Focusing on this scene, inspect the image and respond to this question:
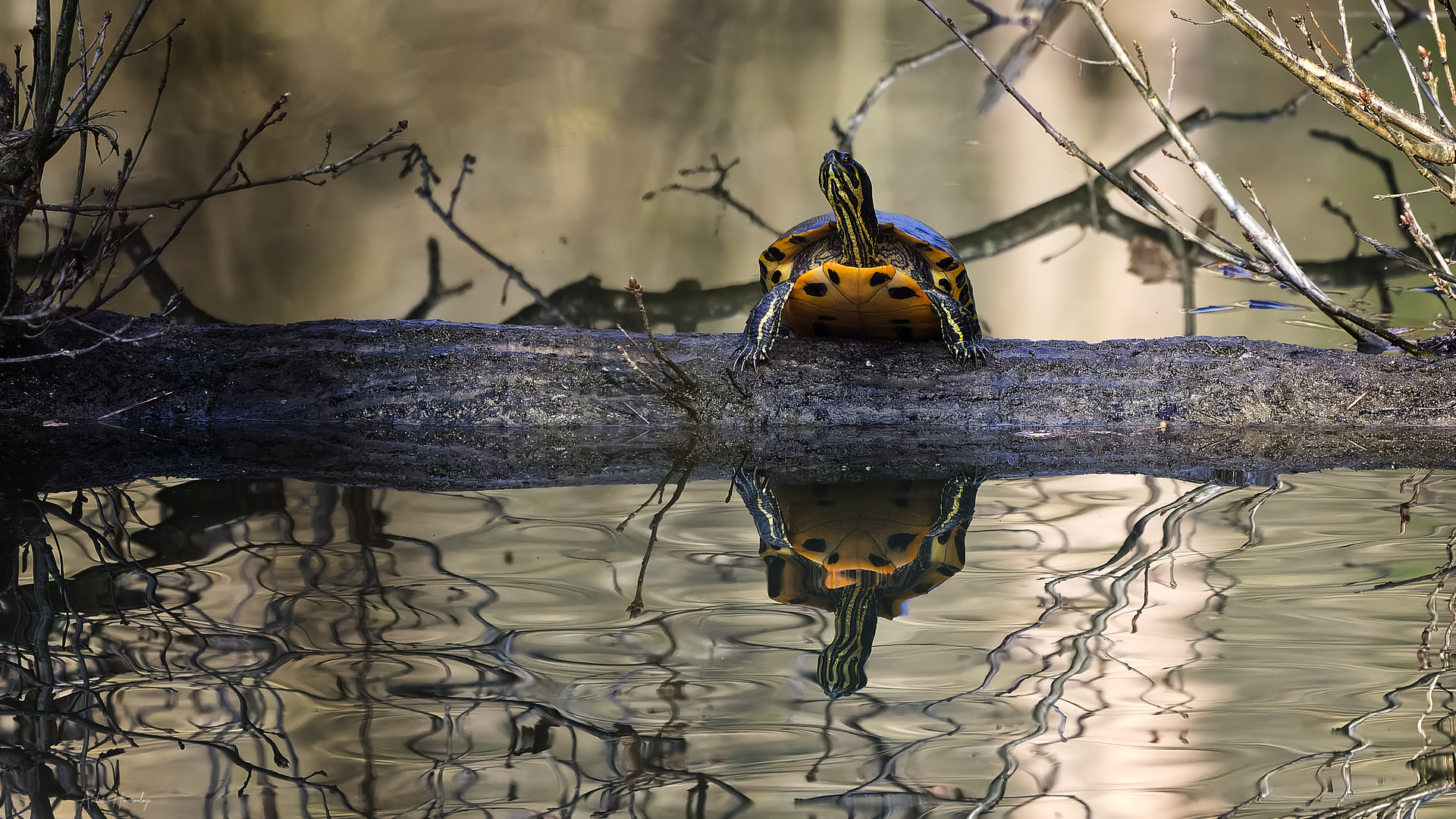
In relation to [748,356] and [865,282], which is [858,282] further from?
[748,356]

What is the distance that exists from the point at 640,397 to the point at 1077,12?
3.14 m

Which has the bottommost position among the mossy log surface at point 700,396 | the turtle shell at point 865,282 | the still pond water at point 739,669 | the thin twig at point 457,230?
the still pond water at point 739,669

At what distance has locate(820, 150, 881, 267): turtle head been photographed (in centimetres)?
245

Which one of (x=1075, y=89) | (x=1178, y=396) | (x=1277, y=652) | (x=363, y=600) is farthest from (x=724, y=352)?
(x=1075, y=89)

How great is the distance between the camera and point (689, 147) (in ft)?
14.3

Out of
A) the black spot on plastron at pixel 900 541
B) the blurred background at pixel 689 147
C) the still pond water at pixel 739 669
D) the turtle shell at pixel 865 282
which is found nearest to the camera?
the still pond water at pixel 739 669

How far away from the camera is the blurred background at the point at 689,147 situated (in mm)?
4164

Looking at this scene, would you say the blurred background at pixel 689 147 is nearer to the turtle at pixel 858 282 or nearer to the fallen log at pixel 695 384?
the turtle at pixel 858 282

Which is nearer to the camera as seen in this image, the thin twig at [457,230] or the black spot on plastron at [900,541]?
the black spot on plastron at [900,541]

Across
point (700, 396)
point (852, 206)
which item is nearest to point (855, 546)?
point (700, 396)

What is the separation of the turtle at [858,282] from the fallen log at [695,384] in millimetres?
94

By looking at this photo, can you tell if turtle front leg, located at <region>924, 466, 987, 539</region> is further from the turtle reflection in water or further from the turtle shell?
the turtle shell

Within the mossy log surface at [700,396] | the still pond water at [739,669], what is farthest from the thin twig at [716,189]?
the still pond water at [739,669]

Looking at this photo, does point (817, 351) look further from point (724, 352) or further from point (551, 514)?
point (551, 514)
